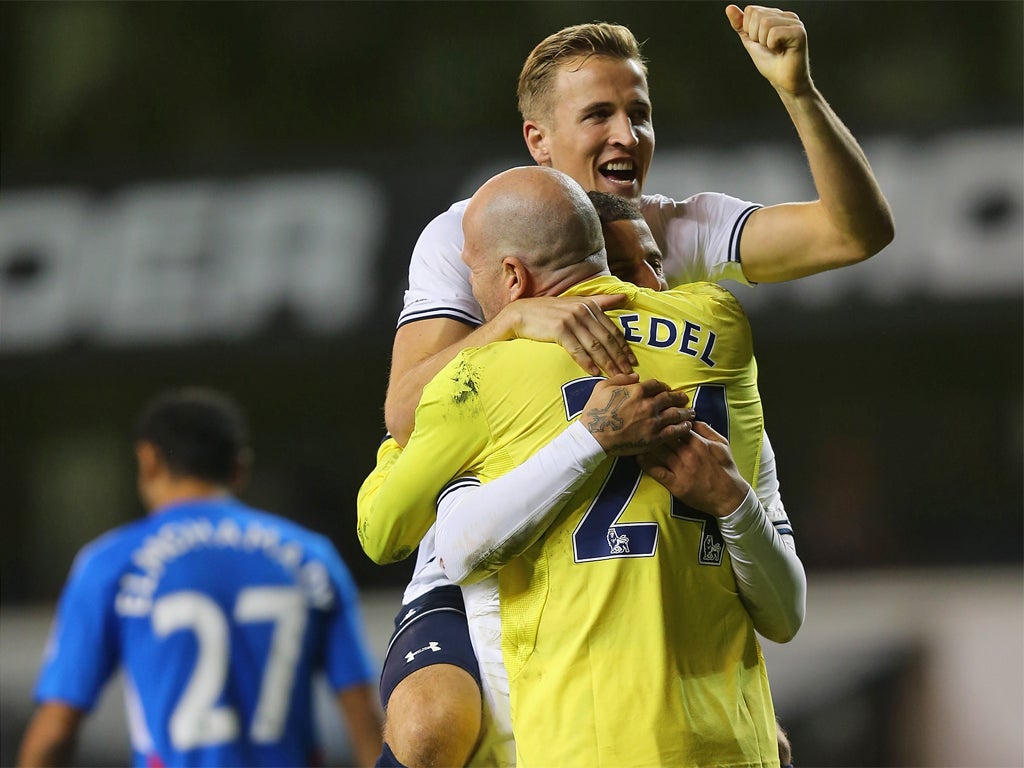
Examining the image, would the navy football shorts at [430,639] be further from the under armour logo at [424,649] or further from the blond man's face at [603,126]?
the blond man's face at [603,126]

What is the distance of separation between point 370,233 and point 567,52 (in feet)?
19.7

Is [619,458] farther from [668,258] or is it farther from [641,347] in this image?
[668,258]

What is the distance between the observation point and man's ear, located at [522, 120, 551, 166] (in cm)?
317

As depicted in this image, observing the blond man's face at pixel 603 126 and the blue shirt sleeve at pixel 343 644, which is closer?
the blond man's face at pixel 603 126

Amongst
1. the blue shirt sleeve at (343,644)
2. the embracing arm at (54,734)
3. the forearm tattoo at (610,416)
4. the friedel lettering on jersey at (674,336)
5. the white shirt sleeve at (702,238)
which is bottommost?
the embracing arm at (54,734)

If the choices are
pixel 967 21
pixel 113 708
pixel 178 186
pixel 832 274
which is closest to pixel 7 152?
pixel 178 186

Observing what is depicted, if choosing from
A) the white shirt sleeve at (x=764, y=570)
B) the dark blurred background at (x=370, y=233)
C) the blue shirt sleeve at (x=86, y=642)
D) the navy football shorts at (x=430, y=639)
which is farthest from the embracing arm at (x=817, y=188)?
the dark blurred background at (x=370, y=233)

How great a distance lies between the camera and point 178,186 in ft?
31.3

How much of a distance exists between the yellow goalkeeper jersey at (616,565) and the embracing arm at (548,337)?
0.03 meters

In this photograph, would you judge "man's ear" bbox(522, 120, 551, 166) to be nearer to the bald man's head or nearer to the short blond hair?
the short blond hair

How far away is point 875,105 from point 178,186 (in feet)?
18.6

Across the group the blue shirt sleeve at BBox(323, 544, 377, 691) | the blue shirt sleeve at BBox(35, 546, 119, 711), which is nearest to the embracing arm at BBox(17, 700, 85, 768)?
the blue shirt sleeve at BBox(35, 546, 119, 711)

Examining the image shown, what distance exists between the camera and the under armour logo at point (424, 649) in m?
2.64

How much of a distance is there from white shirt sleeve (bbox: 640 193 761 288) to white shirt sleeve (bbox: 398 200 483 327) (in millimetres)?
486
